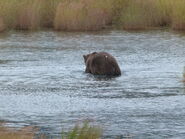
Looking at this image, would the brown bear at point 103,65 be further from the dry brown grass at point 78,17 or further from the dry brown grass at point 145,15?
the dry brown grass at point 145,15

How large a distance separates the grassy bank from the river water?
173cm

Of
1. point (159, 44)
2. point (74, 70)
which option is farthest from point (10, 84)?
point (159, 44)

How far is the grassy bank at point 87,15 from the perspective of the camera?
1093 inches

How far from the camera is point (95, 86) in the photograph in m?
16.5

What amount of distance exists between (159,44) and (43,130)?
12.7 m

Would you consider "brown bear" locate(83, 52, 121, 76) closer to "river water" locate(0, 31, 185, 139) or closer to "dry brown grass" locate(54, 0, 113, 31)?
"river water" locate(0, 31, 185, 139)

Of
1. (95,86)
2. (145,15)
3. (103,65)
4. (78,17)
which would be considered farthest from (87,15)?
(95,86)

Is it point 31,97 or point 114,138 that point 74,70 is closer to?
point 31,97

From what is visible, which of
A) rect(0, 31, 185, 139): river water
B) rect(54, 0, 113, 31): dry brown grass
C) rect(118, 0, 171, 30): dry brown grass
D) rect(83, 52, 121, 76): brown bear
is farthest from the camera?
rect(118, 0, 171, 30): dry brown grass

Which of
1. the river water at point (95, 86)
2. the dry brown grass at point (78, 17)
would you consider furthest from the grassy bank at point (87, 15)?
the river water at point (95, 86)

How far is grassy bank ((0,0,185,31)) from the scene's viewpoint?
1093 inches

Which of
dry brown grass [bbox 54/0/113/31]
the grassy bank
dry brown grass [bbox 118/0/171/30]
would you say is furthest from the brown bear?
dry brown grass [bbox 118/0/171/30]

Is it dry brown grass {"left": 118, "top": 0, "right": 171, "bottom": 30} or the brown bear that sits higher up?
dry brown grass {"left": 118, "top": 0, "right": 171, "bottom": 30}

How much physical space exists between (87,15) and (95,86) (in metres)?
11.5
